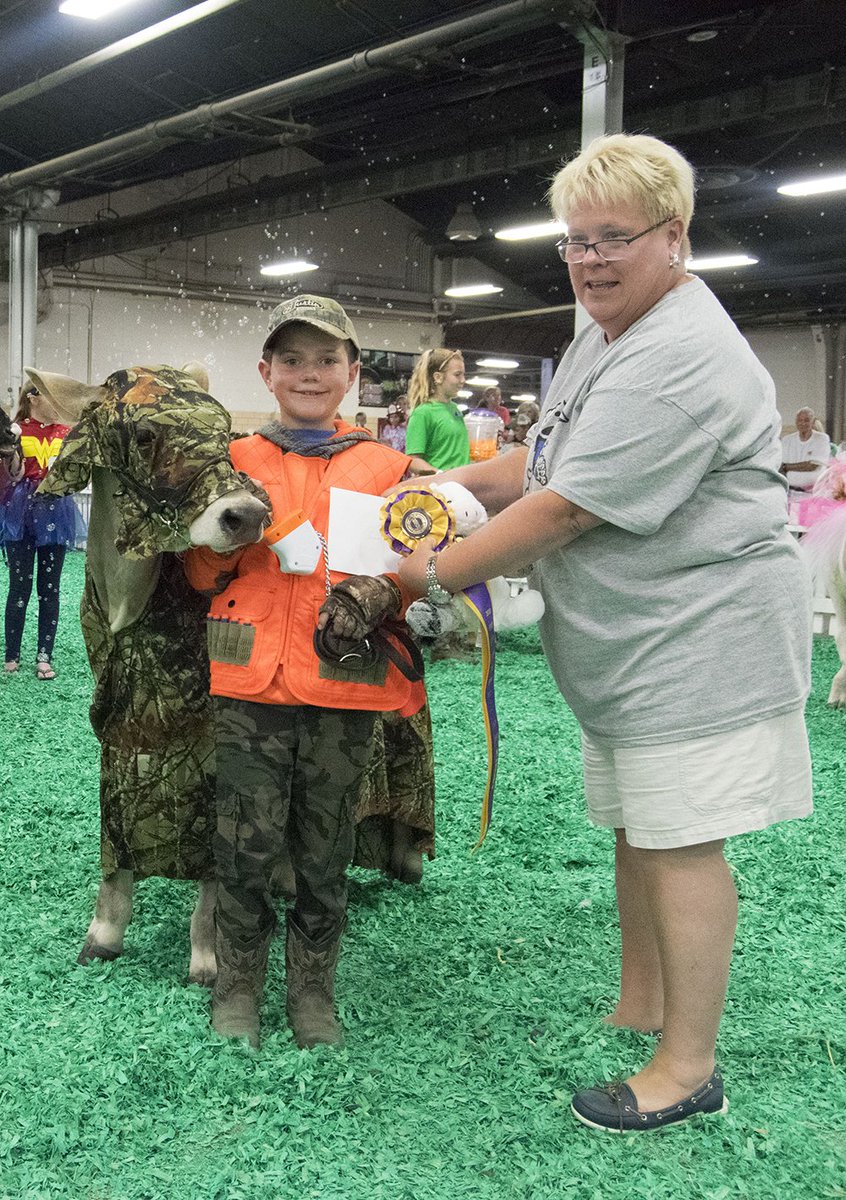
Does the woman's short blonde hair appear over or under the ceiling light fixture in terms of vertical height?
under

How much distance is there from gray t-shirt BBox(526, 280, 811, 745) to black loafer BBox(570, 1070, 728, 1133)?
2.27ft

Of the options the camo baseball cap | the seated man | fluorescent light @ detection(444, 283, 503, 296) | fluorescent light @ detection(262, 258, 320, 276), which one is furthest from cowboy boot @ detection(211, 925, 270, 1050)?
fluorescent light @ detection(444, 283, 503, 296)

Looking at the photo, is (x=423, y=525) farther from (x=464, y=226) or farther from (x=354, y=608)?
(x=464, y=226)

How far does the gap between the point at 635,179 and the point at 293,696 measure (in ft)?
3.61

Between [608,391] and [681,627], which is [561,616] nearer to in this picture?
[681,627]

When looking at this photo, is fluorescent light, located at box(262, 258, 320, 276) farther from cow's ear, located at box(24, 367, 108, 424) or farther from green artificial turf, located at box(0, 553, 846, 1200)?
cow's ear, located at box(24, 367, 108, 424)

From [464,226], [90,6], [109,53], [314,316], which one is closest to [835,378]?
[464,226]

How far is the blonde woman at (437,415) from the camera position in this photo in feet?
21.5

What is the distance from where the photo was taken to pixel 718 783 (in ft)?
6.23

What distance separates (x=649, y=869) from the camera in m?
2.02

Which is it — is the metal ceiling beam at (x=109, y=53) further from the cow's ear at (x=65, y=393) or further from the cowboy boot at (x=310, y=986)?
the cowboy boot at (x=310, y=986)

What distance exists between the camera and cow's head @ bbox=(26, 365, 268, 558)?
201 centimetres

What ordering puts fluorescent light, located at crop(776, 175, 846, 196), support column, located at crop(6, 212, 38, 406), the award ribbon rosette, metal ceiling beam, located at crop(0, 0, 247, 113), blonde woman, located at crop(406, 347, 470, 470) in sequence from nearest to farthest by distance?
1. the award ribbon rosette
2. blonde woman, located at crop(406, 347, 470, 470)
3. metal ceiling beam, located at crop(0, 0, 247, 113)
4. fluorescent light, located at crop(776, 175, 846, 196)
5. support column, located at crop(6, 212, 38, 406)

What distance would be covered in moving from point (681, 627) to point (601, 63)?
268 inches
